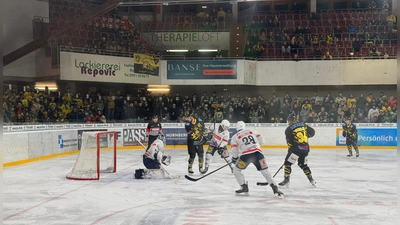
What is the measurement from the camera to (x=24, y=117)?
43.3ft

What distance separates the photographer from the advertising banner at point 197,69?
2094 cm

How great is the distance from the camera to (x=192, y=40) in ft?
79.7

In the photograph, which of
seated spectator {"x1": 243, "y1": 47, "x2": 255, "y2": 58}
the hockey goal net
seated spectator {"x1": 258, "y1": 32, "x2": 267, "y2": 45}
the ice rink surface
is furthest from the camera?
seated spectator {"x1": 258, "y1": 32, "x2": 267, "y2": 45}

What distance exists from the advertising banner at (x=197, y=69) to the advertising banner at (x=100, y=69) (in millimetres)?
905

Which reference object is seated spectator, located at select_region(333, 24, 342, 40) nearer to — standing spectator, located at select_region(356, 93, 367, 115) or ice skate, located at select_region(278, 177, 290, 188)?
standing spectator, located at select_region(356, 93, 367, 115)

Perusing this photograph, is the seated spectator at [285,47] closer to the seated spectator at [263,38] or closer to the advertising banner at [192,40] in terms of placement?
the seated spectator at [263,38]

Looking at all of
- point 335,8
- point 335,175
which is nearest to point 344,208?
point 335,175

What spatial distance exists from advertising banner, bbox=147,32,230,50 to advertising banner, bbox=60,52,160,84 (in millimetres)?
4017

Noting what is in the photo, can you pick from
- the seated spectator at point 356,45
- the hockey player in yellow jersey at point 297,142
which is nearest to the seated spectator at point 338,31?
the seated spectator at point 356,45

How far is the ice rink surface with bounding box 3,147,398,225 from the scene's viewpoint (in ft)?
19.3

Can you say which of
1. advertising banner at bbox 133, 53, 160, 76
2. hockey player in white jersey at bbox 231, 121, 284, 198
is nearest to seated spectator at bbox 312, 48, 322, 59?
advertising banner at bbox 133, 53, 160, 76

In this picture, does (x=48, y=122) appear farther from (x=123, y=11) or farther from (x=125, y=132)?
(x=123, y=11)

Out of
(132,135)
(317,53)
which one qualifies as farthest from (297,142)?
(317,53)

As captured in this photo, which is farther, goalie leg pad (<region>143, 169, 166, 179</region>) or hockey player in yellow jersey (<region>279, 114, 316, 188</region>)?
goalie leg pad (<region>143, 169, 166, 179</region>)
